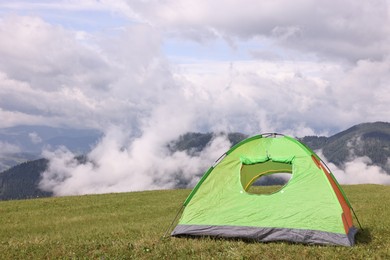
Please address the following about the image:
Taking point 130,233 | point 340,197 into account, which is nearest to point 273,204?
point 340,197

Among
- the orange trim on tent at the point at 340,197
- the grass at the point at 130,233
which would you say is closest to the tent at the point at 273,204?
the orange trim on tent at the point at 340,197

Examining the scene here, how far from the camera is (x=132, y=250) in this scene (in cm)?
1440

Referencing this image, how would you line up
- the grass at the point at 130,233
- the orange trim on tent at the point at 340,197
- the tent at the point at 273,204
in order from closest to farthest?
the grass at the point at 130,233
the tent at the point at 273,204
the orange trim on tent at the point at 340,197

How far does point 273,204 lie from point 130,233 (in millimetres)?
7908

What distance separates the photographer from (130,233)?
806 inches

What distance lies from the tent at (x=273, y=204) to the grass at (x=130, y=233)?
603 millimetres

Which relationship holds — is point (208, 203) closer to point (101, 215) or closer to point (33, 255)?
point (33, 255)

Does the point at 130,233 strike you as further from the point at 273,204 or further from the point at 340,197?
the point at 340,197

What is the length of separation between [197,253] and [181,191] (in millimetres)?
29638

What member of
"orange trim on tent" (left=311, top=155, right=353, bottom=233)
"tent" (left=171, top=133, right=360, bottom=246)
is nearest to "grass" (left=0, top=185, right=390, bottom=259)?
"tent" (left=171, top=133, right=360, bottom=246)

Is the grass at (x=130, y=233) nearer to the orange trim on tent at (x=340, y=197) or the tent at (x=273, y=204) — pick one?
the tent at (x=273, y=204)

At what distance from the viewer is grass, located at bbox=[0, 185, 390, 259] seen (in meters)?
13.9

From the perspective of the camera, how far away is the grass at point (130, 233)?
13.9 meters

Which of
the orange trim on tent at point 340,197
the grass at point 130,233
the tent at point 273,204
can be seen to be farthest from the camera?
the orange trim on tent at point 340,197
